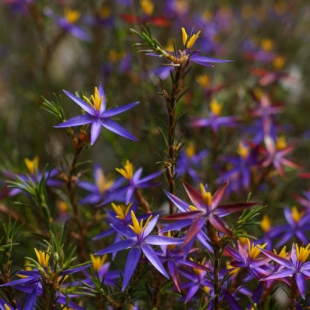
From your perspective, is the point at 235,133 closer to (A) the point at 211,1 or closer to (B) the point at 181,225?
(B) the point at 181,225

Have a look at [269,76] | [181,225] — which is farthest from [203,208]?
[269,76]

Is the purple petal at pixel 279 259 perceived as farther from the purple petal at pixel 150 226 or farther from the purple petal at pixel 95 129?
the purple petal at pixel 95 129

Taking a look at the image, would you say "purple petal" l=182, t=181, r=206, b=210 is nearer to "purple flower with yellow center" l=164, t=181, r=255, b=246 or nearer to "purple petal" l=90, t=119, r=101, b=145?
"purple flower with yellow center" l=164, t=181, r=255, b=246

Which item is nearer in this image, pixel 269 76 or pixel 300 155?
pixel 269 76

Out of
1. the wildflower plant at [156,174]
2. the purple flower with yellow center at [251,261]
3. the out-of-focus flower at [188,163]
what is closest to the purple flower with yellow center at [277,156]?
the wildflower plant at [156,174]

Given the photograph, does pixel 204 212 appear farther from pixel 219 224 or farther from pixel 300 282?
pixel 300 282

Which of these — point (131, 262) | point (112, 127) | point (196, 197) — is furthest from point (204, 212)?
point (112, 127)

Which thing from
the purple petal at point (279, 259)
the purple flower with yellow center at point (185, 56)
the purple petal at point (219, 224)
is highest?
the purple flower with yellow center at point (185, 56)

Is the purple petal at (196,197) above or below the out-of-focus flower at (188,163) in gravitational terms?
above

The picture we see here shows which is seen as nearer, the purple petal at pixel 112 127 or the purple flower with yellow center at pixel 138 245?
the purple flower with yellow center at pixel 138 245
